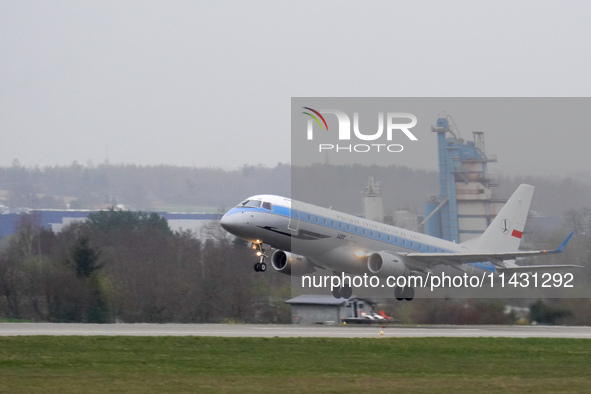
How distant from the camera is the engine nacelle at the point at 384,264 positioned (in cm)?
3853

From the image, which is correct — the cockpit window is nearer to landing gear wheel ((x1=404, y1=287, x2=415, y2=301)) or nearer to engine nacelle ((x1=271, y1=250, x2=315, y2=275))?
engine nacelle ((x1=271, y1=250, x2=315, y2=275))

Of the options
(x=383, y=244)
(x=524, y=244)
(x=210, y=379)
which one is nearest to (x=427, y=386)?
(x=210, y=379)

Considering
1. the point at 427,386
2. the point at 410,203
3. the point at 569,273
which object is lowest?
the point at 427,386

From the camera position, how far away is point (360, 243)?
38.3m

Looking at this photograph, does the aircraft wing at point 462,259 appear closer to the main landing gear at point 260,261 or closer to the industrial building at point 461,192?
the industrial building at point 461,192

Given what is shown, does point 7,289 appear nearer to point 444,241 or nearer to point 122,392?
point 444,241

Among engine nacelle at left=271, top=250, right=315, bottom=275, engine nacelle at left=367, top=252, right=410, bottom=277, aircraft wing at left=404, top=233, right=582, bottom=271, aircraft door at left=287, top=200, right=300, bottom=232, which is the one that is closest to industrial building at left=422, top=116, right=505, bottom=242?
aircraft wing at left=404, top=233, right=582, bottom=271

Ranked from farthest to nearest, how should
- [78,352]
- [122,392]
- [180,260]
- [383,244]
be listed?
1. [180,260]
2. [383,244]
3. [78,352]
4. [122,392]

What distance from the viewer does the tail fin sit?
143ft

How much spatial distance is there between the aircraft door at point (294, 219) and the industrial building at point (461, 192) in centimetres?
894

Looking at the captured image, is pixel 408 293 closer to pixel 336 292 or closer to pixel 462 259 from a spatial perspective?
pixel 462 259

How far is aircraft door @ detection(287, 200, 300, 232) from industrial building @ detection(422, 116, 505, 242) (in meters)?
8.94

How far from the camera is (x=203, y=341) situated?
25484mm

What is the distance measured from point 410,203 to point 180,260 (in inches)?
750
